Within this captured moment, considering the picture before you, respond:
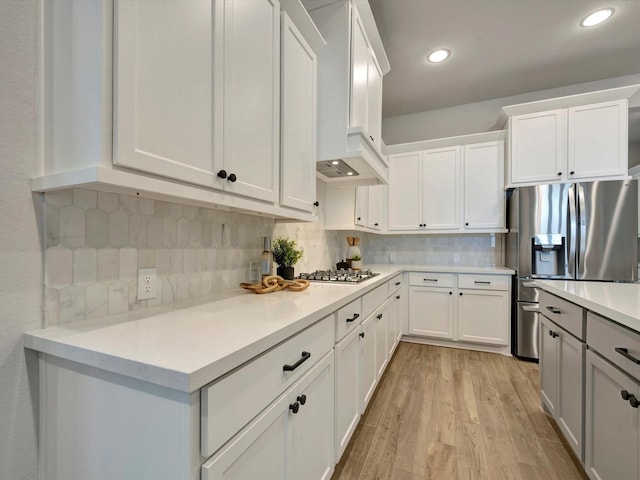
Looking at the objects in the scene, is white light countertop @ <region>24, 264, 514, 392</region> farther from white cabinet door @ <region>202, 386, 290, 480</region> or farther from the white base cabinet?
the white base cabinet

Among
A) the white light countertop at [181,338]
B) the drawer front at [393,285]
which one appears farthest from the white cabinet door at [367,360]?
the white light countertop at [181,338]

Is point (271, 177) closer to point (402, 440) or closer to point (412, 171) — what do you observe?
point (402, 440)

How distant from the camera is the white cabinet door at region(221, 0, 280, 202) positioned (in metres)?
1.09

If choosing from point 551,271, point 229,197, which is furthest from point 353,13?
point 551,271

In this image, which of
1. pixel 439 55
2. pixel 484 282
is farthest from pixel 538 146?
pixel 484 282

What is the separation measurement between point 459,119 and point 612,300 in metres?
3.19

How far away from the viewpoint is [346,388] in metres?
1.53

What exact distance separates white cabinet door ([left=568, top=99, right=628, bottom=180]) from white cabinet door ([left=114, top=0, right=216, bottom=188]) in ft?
11.1

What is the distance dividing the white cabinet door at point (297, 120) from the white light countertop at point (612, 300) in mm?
1344

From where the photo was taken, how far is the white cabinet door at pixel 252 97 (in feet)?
3.56

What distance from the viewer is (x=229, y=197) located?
1107 millimetres

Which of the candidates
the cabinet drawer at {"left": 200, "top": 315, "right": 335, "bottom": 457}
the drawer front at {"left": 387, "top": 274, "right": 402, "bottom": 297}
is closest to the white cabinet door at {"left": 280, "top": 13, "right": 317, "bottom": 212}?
the cabinet drawer at {"left": 200, "top": 315, "right": 335, "bottom": 457}

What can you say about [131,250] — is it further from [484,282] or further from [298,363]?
[484,282]

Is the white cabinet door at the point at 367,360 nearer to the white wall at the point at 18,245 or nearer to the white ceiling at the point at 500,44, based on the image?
the white wall at the point at 18,245
